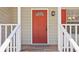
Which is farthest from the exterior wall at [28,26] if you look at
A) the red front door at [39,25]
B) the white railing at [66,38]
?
the white railing at [66,38]

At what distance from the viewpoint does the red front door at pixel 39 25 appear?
1141 centimetres

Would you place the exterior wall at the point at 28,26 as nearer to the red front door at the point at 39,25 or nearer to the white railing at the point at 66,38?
the red front door at the point at 39,25

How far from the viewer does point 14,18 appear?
428 inches

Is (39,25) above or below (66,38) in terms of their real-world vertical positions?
above

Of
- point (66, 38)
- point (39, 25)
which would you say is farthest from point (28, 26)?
point (66, 38)

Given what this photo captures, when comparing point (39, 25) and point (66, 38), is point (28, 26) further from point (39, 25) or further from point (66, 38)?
point (66, 38)

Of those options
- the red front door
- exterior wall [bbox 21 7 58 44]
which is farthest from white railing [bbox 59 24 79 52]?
the red front door

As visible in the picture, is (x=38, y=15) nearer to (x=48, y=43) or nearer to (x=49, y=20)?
(x=49, y=20)

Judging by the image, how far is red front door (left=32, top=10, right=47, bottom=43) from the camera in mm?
11406

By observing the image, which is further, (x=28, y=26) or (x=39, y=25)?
(x=39, y=25)

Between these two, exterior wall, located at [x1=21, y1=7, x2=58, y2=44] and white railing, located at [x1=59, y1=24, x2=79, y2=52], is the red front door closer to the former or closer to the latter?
exterior wall, located at [x1=21, y1=7, x2=58, y2=44]

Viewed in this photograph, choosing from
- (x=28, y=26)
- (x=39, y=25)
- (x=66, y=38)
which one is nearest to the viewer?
(x=66, y=38)

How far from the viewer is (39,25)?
11539 mm
